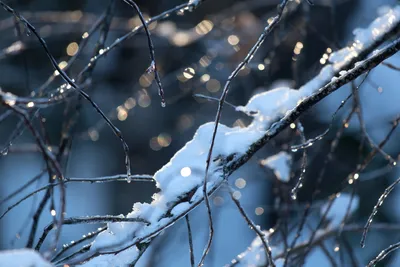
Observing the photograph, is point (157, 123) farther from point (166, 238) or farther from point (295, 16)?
point (166, 238)

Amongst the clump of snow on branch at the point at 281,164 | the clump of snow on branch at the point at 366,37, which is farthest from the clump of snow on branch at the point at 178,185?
the clump of snow on branch at the point at 281,164

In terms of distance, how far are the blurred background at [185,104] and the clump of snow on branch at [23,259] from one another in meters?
0.57

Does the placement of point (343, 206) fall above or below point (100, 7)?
below

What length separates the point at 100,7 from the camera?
5.33m

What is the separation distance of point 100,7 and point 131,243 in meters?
4.62

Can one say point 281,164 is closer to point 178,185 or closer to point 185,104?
point 178,185

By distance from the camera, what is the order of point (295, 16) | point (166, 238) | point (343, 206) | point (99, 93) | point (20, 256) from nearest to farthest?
point (20, 256)
point (343, 206)
point (166, 238)
point (295, 16)
point (99, 93)

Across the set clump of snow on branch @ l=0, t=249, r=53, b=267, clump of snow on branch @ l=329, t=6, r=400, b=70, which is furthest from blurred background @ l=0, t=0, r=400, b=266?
clump of snow on branch @ l=0, t=249, r=53, b=267

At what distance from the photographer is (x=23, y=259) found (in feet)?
2.08

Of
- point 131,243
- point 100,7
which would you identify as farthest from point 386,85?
point 100,7

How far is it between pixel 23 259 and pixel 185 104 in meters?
4.44

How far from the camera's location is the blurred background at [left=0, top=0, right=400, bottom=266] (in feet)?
7.93

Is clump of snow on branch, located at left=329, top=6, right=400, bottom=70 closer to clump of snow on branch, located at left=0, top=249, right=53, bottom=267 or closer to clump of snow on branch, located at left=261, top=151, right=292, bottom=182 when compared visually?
clump of snow on branch, located at left=261, top=151, right=292, bottom=182

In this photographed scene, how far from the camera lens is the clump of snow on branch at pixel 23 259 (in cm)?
63
